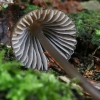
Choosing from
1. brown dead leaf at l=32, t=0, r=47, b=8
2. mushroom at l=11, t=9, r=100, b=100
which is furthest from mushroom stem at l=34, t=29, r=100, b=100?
brown dead leaf at l=32, t=0, r=47, b=8

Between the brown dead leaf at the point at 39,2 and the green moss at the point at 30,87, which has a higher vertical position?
the brown dead leaf at the point at 39,2

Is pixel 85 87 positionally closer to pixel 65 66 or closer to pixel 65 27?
pixel 65 66

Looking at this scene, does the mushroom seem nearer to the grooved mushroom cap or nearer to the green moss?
the grooved mushroom cap

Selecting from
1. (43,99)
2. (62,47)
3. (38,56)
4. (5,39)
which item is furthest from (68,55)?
(43,99)

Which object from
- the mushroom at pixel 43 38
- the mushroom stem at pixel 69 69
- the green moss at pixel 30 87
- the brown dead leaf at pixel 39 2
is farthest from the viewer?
the brown dead leaf at pixel 39 2

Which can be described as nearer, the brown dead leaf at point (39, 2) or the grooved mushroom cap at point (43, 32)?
the grooved mushroom cap at point (43, 32)

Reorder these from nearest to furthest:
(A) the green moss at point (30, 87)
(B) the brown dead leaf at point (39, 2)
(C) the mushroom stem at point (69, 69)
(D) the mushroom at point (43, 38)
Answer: (A) the green moss at point (30, 87)
(C) the mushroom stem at point (69, 69)
(D) the mushroom at point (43, 38)
(B) the brown dead leaf at point (39, 2)

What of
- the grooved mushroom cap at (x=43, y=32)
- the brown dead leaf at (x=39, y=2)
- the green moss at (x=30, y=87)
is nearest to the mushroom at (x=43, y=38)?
the grooved mushroom cap at (x=43, y=32)

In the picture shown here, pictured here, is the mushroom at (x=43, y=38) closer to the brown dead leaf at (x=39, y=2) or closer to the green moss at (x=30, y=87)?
the green moss at (x=30, y=87)

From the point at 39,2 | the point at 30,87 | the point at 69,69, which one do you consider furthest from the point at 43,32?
the point at 39,2
